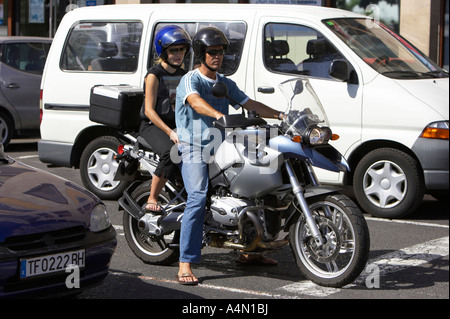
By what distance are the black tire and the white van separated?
8.79 feet

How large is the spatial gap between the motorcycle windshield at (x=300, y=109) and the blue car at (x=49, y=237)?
1.40m

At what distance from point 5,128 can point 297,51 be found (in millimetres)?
6496

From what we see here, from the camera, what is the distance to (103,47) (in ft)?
33.5

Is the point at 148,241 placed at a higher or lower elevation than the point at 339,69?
lower

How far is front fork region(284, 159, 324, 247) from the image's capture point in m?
5.95

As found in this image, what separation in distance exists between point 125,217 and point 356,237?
2011 millimetres

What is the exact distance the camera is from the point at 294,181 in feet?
19.8

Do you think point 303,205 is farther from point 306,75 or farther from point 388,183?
point 306,75

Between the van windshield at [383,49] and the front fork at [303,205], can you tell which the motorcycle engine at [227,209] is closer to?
the front fork at [303,205]

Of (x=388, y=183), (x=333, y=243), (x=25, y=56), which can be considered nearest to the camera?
(x=333, y=243)

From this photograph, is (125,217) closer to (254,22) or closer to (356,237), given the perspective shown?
(356,237)

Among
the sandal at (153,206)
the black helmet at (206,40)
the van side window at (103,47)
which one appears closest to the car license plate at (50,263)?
the sandal at (153,206)

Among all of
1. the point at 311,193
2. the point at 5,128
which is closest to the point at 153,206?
the point at 311,193

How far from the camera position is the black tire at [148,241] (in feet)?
22.1
